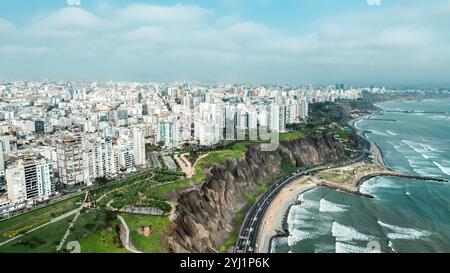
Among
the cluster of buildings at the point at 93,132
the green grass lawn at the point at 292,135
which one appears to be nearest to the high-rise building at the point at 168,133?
the cluster of buildings at the point at 93,132

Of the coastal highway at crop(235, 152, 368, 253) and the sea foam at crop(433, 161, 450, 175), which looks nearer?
the coastal highway at crop(235, 152, 368, 253)

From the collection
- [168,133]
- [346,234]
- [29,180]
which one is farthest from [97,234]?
[168,133]

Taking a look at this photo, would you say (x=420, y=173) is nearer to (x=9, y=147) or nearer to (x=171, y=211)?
(x=171, y=211)

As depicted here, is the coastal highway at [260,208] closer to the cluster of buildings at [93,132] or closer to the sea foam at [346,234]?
the sea foam at [346,234]

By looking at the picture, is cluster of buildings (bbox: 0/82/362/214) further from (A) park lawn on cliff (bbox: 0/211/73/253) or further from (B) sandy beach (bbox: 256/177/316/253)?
(B) sandy beach (bbox: 256/177/316/253)

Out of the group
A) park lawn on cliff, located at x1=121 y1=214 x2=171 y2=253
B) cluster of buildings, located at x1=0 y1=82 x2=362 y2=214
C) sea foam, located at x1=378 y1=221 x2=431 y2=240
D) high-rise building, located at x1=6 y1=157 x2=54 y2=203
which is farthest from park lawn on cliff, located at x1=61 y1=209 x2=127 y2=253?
sea foam, located at x1=378 y1=221 x2=431 y2=240
